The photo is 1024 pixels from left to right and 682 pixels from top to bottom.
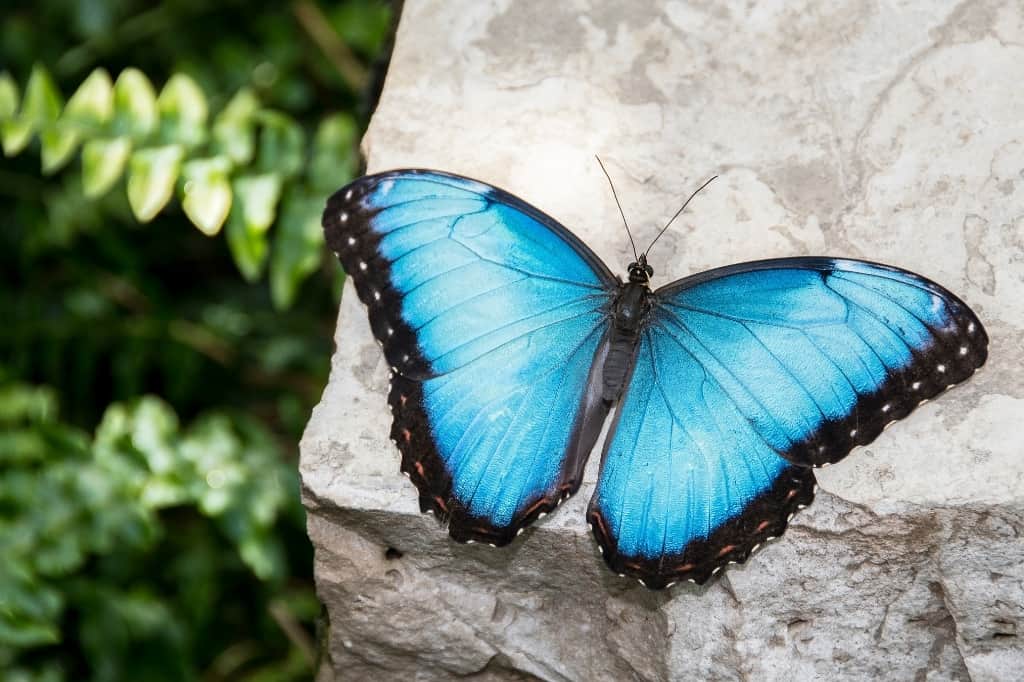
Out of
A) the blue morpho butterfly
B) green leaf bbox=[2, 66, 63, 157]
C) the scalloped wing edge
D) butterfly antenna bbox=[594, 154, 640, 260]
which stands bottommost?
the scalloped wing edge

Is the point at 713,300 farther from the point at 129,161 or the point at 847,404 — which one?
the point at 129,161

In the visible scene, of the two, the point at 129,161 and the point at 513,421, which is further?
the point at 129,161

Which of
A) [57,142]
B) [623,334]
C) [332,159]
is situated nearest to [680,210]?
[623,334]

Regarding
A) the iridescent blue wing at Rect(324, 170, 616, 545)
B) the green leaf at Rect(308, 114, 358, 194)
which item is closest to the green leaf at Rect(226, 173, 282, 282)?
the green leaf at Rect(308, 114, 358, 194)

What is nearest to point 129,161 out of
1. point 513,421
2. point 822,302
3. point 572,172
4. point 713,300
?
point 572,172

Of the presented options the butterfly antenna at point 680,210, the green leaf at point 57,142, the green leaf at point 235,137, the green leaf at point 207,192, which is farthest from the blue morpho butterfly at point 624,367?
the green leaf at point 57,142

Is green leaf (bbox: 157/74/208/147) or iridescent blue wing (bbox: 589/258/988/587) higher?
green leaf (bbox: 157/74/208/147)

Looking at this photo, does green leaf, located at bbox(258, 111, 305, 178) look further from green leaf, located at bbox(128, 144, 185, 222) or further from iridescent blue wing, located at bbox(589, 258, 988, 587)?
iridescent blue wing, located at bbox(589, 258, 988, 587)
